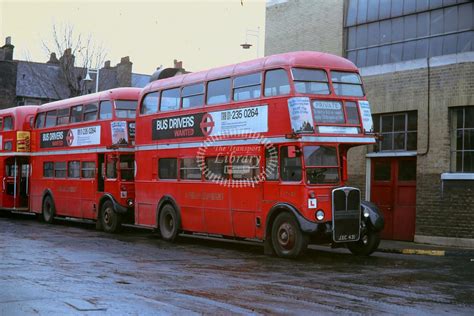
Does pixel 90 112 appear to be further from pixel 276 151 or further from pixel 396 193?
pixel 396 193

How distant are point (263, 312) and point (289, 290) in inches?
70.2

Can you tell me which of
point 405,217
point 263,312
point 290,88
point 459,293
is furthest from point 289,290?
point 405,217

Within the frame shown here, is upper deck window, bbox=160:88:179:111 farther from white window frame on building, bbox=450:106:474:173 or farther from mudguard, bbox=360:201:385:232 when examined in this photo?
white window frame on building, bbox=450:106:474:173

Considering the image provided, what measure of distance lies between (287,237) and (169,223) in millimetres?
5074

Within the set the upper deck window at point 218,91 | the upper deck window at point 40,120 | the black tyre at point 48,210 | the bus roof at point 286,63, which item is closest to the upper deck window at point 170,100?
the bus roof at point 286,63

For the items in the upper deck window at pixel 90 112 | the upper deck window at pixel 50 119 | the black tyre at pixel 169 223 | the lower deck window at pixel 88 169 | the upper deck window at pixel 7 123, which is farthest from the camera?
the upper deck window at pixel 7 123

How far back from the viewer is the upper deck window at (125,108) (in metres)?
20.2

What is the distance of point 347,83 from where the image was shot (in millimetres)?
14414

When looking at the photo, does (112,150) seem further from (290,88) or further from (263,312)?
(263,312)

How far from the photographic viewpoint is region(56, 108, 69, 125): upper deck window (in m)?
22.8

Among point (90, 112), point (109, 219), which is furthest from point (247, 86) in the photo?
point (90, 112)

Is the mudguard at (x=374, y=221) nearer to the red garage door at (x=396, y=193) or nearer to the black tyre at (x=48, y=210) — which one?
the red garage door at (x=396, y=193)

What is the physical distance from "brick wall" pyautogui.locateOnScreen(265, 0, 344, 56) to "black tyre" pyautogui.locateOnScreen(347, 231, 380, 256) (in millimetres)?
7322

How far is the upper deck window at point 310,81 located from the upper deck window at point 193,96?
3.33m
